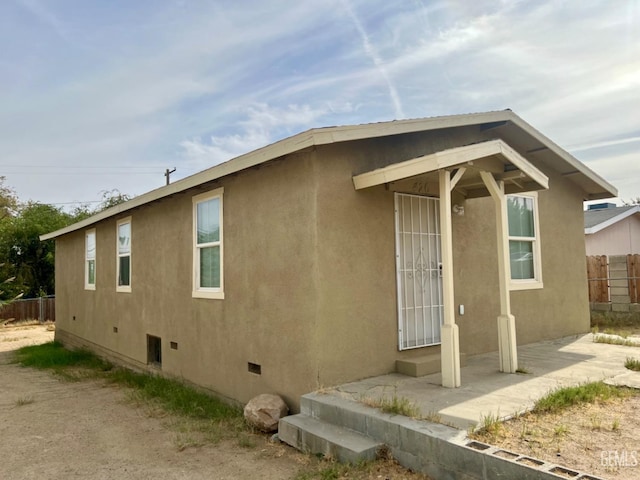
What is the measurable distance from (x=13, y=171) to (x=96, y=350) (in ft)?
77.0

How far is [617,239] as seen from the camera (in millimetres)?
16391

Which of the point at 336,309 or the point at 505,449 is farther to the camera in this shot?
the point at 336,309

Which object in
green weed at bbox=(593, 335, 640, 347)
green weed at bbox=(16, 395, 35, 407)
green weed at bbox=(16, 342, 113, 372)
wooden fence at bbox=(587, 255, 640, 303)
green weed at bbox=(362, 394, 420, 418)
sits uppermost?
wooden fence at bbox=(587, 255, 640, 303)

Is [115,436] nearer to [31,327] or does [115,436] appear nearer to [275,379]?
[275,379]

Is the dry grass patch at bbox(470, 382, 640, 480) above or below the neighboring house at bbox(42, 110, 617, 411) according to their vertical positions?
below

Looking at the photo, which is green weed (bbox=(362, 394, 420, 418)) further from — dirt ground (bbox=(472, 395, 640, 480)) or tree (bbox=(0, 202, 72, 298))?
tree (bbox=(0, 202, 72, 298))

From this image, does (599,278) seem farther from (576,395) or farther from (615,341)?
(576,395)

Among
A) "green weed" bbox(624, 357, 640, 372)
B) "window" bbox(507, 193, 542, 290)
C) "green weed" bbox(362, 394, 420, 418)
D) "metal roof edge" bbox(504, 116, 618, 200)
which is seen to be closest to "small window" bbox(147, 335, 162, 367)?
"green weed" bbox(362, 394, 420, 418)

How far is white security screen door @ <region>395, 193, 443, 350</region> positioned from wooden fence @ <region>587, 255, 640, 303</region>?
8987mm

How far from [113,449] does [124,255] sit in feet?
18.5

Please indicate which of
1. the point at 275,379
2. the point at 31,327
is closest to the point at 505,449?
the point at 275,379

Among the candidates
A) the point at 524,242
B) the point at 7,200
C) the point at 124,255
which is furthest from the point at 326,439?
the point at 7,200

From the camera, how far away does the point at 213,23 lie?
8.40 meters

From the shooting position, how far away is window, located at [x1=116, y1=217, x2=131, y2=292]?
9664 millimetres
